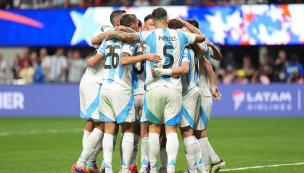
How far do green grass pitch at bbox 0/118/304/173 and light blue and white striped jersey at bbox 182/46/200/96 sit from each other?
5.49 ft

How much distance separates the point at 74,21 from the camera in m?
20.2

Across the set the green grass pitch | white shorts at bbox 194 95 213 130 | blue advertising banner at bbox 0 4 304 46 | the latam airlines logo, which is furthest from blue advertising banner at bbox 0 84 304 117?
white shorts at bbox 194 95 213 130

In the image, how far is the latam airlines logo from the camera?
1752 centimetres

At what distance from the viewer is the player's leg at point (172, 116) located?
20.5ft

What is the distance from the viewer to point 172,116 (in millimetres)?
6266

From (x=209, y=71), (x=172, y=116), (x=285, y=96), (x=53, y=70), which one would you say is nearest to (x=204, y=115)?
(x=209, y=71)

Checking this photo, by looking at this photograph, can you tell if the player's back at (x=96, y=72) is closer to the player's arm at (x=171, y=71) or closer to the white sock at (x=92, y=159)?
the white sock at (x=92, y=159)

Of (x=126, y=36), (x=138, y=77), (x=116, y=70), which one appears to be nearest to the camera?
(x=126, y=36)

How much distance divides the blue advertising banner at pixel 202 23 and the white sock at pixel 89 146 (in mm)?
12777

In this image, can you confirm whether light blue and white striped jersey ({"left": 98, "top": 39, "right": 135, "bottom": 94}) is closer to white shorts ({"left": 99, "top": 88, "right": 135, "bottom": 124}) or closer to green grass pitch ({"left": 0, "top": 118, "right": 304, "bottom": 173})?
white shorts ({"left": 99, "top": 88, "right": 135, "bottom": 124})

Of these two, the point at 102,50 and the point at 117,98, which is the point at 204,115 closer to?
the point at 117,98

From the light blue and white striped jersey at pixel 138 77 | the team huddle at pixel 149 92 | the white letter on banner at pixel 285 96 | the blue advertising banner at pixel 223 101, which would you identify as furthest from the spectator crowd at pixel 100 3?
the light blue and white striped jersey at pixel 138 77

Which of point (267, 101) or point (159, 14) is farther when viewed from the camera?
point (267, 101)

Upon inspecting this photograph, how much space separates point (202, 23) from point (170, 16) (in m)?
1.36
